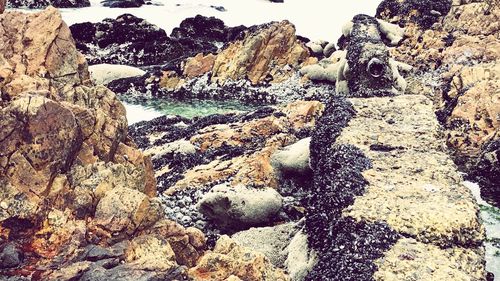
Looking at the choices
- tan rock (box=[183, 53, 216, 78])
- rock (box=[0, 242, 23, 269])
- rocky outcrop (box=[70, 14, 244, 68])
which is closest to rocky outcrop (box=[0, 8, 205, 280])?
rock (box=[0, 242, 23, 269])

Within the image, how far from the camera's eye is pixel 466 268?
6.32m

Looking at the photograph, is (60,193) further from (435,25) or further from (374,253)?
(435,25)

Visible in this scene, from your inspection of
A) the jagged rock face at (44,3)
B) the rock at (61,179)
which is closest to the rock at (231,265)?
the rock at (61,179)

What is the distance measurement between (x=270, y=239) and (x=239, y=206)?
1169 millimetres

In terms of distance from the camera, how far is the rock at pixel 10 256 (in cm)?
475

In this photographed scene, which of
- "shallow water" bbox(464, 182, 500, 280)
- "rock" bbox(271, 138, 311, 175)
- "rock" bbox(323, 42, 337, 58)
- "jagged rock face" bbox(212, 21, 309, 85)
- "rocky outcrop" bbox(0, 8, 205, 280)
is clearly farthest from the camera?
"rock" bbox(323, 42, 337, 58)

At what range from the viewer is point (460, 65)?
62.8 ft

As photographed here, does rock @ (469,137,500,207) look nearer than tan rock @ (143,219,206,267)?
No

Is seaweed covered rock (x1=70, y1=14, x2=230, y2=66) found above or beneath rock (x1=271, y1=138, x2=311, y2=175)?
beneath

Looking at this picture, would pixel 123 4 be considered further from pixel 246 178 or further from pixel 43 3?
pixel 246 178

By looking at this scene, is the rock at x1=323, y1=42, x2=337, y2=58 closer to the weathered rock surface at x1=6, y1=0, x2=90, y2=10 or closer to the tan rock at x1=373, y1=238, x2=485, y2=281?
the tan rock at x1=373, y1=238, x2=485, y2=281

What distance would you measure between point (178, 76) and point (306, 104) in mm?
10769

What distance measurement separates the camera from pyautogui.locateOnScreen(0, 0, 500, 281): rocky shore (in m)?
5.41

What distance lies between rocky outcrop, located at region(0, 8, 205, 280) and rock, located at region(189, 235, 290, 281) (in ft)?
0.91
